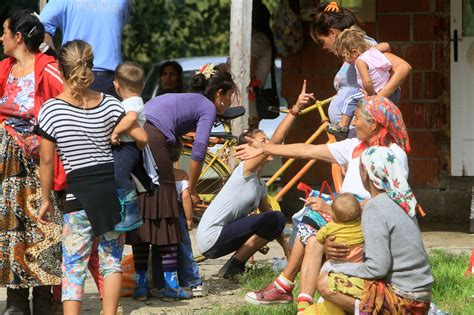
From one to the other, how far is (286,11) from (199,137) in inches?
155

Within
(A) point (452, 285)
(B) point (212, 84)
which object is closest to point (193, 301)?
(B) point (212, 84)

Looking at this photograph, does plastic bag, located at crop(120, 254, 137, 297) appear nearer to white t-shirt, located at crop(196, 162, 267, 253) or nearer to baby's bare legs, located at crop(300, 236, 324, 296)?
white t-shirt, located at crop(196, 162, 267, 253)

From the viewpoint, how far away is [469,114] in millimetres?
11469

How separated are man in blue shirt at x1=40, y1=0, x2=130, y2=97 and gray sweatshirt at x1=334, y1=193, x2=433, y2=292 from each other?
10.7 ft

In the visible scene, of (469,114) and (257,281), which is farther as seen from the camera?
(469,114)

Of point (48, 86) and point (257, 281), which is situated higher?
point (48, 86)

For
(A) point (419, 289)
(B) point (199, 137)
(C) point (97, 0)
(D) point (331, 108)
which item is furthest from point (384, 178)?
(C) point (97, 0)

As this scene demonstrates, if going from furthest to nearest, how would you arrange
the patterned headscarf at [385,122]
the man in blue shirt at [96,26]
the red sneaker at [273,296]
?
the man in blue shirt at [96,26] → the red sneaker at [273,296] → the patterned headscarf at [385,122]

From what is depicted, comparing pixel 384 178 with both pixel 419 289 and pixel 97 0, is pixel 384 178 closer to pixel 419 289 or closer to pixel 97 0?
pixel 419 289

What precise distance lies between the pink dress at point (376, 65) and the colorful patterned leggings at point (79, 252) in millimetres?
2512

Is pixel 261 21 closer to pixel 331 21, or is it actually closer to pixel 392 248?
pixel 331 21

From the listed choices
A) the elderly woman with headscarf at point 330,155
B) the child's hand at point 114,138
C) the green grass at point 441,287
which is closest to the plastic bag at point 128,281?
the green grass at point 441,287

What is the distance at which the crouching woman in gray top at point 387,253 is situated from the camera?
6230 mm

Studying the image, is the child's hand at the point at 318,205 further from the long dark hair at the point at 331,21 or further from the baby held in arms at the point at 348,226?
the long dark hair at the point at 331,21
